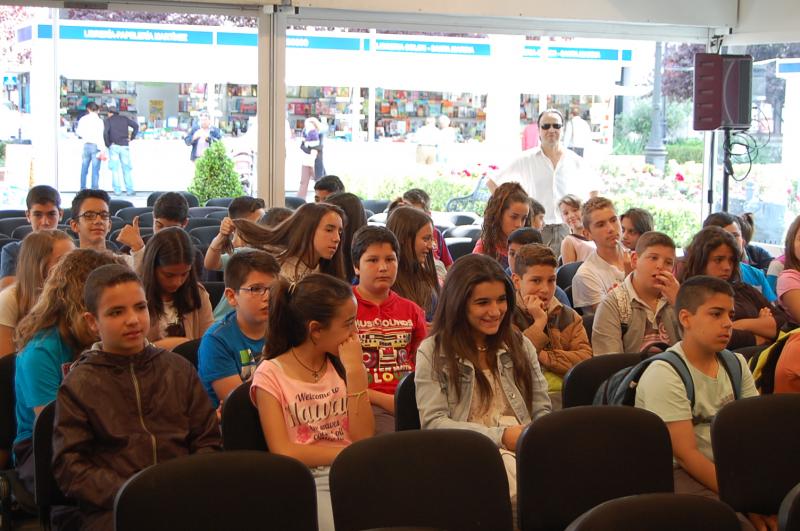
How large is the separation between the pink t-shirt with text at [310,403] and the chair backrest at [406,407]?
0.23 metres

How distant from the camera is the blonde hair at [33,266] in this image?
413 centimetres

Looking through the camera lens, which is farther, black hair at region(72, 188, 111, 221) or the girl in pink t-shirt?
black hair at region(72, 188, 111, 221)

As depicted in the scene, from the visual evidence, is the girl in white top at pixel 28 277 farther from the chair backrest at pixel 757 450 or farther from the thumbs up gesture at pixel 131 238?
the chair backrest at pixel 757 450

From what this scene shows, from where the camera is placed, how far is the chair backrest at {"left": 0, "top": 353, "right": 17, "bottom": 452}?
3682 millimetres

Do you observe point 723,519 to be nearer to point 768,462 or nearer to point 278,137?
point 768,462

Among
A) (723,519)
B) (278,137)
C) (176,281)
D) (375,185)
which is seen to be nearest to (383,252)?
(176,281)

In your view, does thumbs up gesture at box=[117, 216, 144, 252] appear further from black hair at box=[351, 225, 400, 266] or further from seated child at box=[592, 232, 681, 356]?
seated child at box=[592, 232, 681, 356]

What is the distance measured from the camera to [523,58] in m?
10.3

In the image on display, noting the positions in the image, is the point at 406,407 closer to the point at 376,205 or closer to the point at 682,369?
the point at 682,369

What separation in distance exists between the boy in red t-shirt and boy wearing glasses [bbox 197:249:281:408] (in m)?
0.55

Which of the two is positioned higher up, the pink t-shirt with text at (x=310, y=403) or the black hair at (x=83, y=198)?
the black hair at (x=83, y=198)

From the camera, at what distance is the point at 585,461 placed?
303 cm

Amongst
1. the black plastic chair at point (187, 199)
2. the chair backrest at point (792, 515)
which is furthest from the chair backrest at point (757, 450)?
the black plastic chair at point (187, 199)

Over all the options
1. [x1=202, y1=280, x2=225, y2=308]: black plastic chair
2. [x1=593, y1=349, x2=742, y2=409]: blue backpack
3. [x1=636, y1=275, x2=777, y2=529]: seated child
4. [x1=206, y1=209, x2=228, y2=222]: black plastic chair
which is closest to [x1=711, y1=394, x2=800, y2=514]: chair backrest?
[x1=636, y1=275, x2=777, y2=529]: seated child
